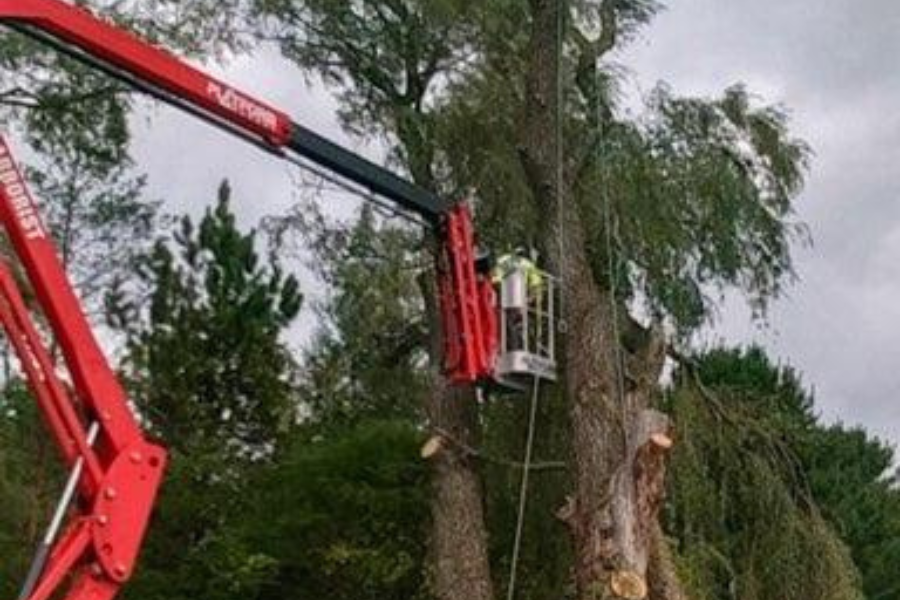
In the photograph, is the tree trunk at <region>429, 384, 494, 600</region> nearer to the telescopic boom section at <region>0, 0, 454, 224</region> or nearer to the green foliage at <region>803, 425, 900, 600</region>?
the telescopic boom section at <region>0, 0, 454, 224</region>

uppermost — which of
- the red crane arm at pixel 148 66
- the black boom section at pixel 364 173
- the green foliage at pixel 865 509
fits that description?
the green foliage at pixel 865 509

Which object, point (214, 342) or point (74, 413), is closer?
point (74, 413)

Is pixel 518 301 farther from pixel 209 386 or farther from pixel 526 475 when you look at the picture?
pixel 209 386

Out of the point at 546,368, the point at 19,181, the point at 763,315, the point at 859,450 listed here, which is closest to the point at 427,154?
the point at 763,315

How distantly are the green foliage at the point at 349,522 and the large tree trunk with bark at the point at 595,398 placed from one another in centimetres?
421

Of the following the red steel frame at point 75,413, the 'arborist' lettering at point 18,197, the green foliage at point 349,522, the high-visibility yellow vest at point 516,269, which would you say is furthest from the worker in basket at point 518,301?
the green foliage at point 349,522

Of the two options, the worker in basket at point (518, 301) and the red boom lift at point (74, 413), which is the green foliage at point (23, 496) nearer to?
the worker in basket at point (518, 301)

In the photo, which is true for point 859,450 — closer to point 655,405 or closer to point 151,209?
point 151,209

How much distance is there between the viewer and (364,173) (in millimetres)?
10547

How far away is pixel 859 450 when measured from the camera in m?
26.6

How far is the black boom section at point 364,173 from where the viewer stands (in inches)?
396

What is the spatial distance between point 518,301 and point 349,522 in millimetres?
6554

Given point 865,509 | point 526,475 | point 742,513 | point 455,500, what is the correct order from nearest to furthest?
point 742,513
point 526,475
point 455,500
point 865,509

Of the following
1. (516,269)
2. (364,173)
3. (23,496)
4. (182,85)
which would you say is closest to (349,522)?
(23,496)
